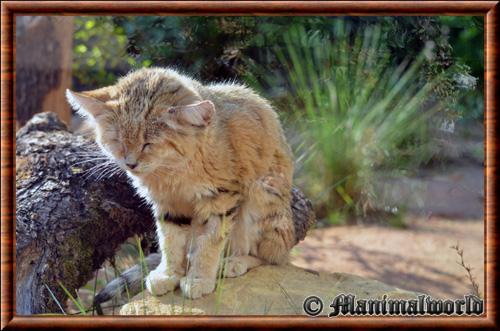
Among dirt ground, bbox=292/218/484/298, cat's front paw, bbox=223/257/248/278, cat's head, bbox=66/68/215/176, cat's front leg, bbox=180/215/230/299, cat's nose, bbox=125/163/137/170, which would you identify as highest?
cat's head, bbox=66/68/215/176

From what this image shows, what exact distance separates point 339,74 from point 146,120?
168 centimetres

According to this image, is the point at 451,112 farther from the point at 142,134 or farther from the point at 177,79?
the point at 142,134

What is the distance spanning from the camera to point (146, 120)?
2.49m

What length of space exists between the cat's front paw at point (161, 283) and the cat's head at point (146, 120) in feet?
1.86

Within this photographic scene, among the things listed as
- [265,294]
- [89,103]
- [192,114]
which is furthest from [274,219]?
[89,103]

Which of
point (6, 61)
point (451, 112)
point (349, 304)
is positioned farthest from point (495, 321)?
point (6, 61)

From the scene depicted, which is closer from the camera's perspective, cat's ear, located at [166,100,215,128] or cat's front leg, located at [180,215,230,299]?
cat's ear, located at [166,100,215,128]

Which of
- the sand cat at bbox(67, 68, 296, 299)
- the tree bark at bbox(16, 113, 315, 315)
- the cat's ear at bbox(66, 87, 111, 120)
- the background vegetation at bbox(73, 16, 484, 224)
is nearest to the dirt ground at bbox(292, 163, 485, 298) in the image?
the background vegetation at bbox(73, 16, 484, 224)

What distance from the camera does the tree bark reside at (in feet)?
9.14

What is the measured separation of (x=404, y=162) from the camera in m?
4.33

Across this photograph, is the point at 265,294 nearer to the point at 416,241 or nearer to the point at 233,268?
the point at 233,268

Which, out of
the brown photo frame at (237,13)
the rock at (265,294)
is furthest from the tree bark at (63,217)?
the rock at (265,294)

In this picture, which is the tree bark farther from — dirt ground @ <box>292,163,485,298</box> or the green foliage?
dirt ground @ <box>292,163,485,298</box>

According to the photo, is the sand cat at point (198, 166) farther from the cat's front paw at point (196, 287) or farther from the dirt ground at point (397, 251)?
the dirt ground at point (397, 251)
